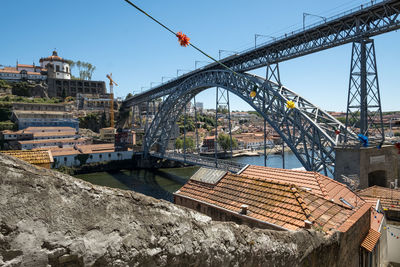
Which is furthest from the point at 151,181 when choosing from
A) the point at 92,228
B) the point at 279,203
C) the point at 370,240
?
the point at 92,228

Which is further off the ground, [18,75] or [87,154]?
[18,75]

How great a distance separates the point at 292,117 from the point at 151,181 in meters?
18.7

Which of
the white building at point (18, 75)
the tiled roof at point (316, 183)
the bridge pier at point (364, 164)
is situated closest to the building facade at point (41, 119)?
the white building at point (18, 75)

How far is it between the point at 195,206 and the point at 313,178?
422cm

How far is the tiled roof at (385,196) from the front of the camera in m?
12.2

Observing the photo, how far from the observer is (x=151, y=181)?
3194 cm

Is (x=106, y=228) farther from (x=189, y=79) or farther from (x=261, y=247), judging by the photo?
(x=189, y=79)

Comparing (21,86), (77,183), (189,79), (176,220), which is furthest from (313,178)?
(21,86)

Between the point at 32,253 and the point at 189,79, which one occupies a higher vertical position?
the point at 189,79

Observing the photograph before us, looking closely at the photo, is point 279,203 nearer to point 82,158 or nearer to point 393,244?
point 393,244

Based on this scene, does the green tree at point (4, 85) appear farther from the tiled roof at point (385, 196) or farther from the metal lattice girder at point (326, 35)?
the tiled roof at point (385, 196)

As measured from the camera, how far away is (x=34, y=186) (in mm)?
1350

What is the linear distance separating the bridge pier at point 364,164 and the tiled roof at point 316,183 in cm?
403

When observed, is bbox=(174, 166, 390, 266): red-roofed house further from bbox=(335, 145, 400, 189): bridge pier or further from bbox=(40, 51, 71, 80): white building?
bbox=(40, 51, 71, 80): white building
